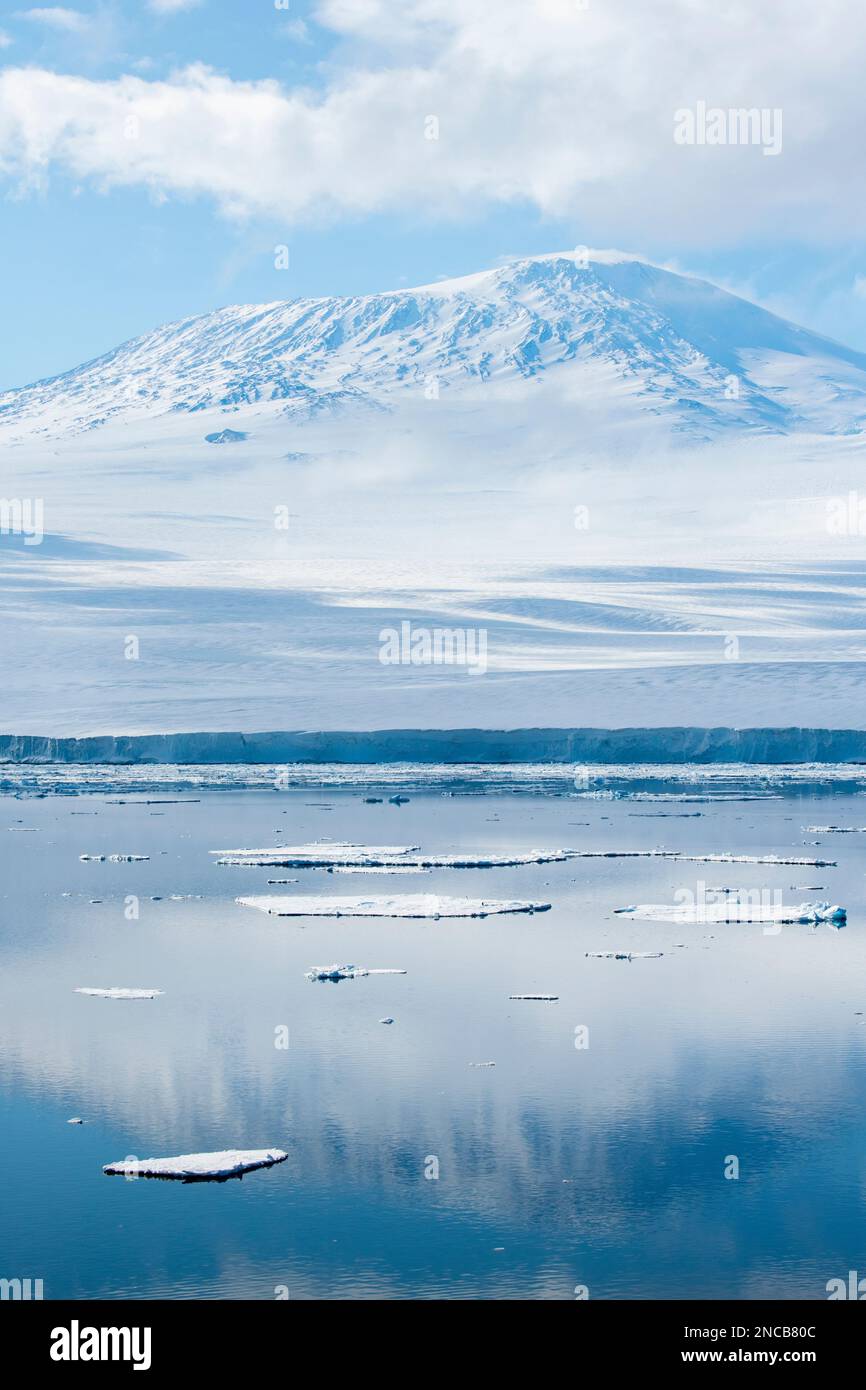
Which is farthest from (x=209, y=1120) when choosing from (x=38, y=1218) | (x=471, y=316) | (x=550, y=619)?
(x=471, y=316)

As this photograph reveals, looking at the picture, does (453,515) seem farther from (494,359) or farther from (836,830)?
(836,830)

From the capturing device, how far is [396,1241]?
243 inches

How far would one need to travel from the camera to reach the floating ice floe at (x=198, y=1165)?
22.4 feet

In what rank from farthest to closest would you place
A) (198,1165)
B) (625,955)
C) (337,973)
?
(625,955) < (337,973) < (198,1165)

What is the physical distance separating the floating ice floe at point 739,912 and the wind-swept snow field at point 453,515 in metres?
16.5

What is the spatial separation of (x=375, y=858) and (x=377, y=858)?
20mm

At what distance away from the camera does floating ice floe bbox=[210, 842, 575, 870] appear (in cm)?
1641

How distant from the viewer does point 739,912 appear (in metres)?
13.2

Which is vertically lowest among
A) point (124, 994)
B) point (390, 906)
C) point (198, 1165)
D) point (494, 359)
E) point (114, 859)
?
point (198, 1165)

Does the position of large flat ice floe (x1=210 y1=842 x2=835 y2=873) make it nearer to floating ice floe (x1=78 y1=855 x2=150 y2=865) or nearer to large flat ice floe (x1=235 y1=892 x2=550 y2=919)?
floating ice floe (x1=78 y1=855 x2=150 y2=865)

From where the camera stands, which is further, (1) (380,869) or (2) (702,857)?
(2) (702,857)

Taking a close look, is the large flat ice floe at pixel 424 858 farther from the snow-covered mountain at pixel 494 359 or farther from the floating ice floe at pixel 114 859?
the snow-covered mountain at pixel 494 359

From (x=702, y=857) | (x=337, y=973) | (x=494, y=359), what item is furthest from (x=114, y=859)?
(x=494, y=359)
